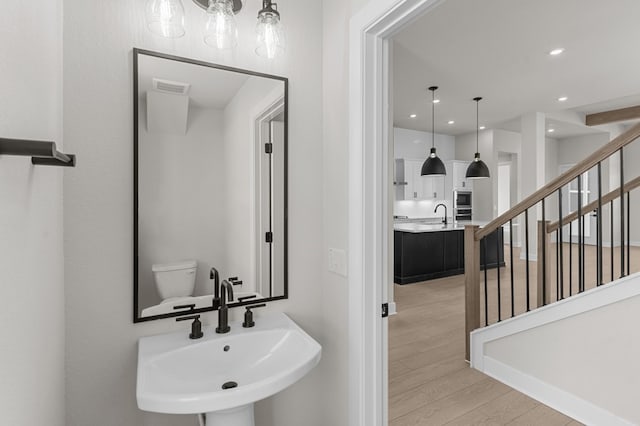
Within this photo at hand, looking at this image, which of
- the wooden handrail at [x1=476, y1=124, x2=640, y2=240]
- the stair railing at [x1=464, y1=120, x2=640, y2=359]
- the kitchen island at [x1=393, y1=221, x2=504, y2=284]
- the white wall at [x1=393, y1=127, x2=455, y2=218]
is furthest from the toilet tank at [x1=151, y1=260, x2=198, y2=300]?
the white wall at [x1=393, y1=127, x2=455, y2=218]

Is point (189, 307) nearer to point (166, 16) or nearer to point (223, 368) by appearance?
point (223, 368)

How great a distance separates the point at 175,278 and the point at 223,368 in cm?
41

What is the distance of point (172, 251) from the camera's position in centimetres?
140

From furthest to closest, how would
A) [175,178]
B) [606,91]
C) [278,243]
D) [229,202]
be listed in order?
[606,91] → [278,243] → [229,202] → [175,178]

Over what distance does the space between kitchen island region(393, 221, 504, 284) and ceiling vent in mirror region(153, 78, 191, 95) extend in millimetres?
4343

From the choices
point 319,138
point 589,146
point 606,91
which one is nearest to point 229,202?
point 319,138

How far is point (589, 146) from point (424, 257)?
6.31 metres

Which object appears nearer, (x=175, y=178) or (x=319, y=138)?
(x=175, y=178)

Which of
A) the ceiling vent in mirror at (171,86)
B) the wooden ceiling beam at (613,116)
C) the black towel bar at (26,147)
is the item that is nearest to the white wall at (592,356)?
the ceiling vent in mirror at (171,86)

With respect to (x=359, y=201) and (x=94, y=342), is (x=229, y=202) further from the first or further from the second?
(x=94, y=342)

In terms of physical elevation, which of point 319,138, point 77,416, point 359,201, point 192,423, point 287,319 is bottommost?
point 192,423

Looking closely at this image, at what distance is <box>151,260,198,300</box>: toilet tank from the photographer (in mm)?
1364

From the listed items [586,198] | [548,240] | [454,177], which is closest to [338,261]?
[548,240]

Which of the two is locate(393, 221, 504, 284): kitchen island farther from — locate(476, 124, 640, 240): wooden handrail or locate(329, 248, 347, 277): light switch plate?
locate(329, 248, 347, 277): light switch plate
